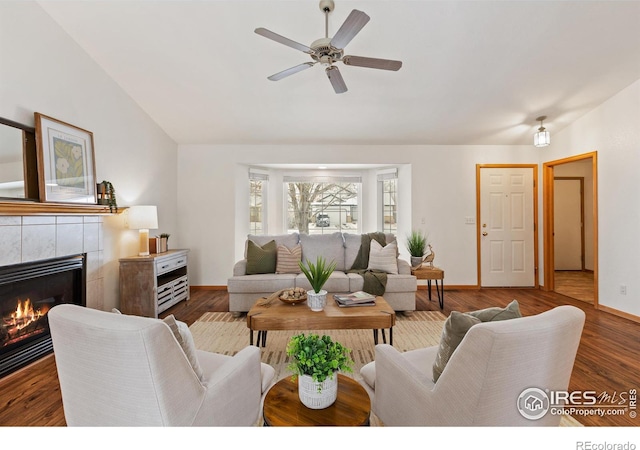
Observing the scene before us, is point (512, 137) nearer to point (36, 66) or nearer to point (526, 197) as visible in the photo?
point (526, 197)

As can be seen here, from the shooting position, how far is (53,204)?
2480 millimetres

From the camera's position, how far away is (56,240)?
2574 mm

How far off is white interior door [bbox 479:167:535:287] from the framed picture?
5.21 m

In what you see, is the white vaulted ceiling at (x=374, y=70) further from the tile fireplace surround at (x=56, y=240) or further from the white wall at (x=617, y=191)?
the tile fireplace surround at (x=56, y=240)

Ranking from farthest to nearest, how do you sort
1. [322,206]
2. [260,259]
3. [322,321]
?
[322,206] → [260,259] → [322,321]

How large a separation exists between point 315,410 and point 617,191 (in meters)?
4.39

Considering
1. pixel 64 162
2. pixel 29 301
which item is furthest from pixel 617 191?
pixel 29 301

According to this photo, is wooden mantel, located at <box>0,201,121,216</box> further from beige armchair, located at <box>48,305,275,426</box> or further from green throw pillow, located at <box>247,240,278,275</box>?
beige armchair, located at <box>48,305,275,426</box>

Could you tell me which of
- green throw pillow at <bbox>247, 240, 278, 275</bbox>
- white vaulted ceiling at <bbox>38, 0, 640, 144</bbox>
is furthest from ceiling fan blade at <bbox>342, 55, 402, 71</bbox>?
green throw pillow at <bbox>247, 240, 278, 275</bbox>

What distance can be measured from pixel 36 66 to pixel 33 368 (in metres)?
2.46

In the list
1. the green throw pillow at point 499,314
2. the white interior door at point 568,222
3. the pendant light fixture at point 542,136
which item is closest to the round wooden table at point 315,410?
the green throw pillow at point 499,314

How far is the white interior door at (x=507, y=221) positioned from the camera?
476 centimetres

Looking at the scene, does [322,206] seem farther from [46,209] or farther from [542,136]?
[46,209]

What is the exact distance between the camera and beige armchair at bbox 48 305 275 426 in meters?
0.96
